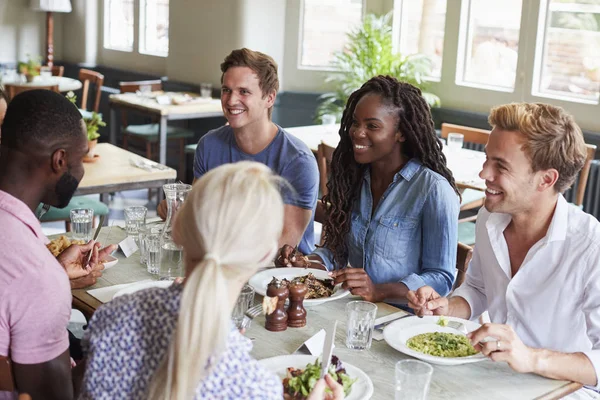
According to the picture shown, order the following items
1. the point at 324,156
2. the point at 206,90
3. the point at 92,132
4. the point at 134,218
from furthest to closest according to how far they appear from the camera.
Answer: the point at 206,90 < the point at 324,156 < the point at 92,132 < the point at 134,218

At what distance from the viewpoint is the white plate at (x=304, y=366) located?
1666mm

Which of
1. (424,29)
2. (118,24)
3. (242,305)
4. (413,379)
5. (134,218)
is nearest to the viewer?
(413,379)

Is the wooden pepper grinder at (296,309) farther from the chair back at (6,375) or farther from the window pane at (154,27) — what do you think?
the window pane at (154,27)

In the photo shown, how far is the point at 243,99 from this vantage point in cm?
313

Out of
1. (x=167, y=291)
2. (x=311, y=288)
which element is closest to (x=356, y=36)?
(x=311, y=288)

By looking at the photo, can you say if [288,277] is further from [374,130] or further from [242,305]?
[374,130]

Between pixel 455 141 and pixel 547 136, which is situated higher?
pixel 547 136

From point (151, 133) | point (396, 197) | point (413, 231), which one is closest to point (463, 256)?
point (413, 231)

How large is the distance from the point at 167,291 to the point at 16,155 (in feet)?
2.18

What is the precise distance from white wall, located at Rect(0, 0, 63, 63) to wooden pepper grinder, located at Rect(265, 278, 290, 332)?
8.14 m

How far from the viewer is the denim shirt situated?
248 centimetres

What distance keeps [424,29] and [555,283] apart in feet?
15.0

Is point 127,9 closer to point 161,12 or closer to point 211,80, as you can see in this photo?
point 161,12

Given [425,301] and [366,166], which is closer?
[425,301]
